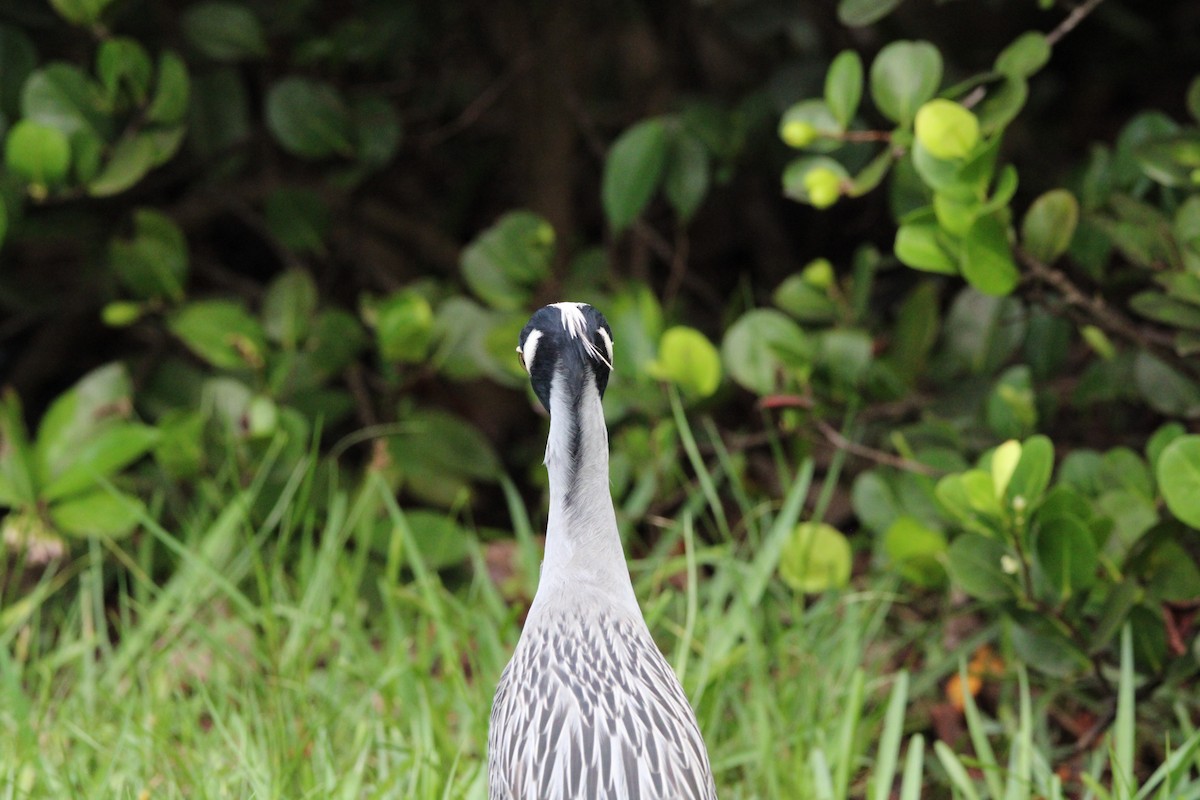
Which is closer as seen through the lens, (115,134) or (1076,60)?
(115,134)

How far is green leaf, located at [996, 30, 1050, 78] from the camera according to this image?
1.98 meters

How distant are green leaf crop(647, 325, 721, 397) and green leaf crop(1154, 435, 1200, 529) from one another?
2.80 feet

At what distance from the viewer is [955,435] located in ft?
7.43

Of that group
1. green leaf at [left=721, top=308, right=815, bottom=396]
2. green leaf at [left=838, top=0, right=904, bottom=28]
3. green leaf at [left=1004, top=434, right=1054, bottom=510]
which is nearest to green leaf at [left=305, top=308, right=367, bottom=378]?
green leaf at [left=721, top=308, right=815, bottom=396]

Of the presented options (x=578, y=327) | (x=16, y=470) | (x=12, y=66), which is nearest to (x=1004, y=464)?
(x=578, y=327)

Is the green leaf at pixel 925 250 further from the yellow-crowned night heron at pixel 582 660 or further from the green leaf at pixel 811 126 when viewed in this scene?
the yellow-crowned night heron at pixel 582 660

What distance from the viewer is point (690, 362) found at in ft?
7.93

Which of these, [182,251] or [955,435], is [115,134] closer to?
[182,251]

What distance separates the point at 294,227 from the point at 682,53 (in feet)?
3.59

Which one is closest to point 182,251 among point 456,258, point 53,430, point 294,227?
point 294,227

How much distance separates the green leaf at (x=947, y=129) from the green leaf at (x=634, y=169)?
773 mm

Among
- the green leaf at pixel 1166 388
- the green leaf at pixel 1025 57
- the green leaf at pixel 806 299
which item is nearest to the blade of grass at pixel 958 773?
the green leaf at pixel 1166 388

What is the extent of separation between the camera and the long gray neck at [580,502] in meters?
1.33

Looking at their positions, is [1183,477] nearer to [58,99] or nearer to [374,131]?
[374,131]
